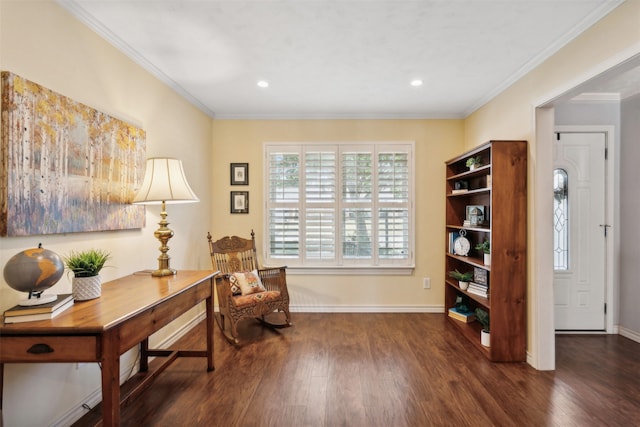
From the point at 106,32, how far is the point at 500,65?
3.12m

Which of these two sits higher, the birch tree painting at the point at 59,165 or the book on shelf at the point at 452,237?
the birch tree painting at the point at 59,165

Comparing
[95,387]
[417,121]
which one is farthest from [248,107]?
[95,387]

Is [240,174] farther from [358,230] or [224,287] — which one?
[358,230]

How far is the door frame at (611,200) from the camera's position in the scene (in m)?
3.15

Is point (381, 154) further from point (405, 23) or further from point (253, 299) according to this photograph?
point (253, 299)

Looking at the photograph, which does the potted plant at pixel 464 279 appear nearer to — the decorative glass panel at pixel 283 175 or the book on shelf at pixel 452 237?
the book on shelf at pixel 452 237

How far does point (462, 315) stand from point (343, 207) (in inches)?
74.2

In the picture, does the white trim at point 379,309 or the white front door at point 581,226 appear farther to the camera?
the white trim at point 379,309

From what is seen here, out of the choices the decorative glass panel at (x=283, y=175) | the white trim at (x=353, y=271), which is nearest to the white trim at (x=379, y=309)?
the white trim at (x=353, y=271)

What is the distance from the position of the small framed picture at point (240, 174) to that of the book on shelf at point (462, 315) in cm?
303

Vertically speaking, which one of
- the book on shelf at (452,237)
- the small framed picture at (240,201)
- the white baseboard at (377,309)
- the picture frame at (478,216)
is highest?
the small framed picture at (240,201)

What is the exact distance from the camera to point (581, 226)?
10.4 ft

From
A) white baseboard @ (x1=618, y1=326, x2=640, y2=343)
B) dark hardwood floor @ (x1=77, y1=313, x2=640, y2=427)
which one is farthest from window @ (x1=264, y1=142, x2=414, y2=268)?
white baseboard @ (x1=618, y1=326, x2=640, y2=343)

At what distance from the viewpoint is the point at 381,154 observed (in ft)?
12.8
